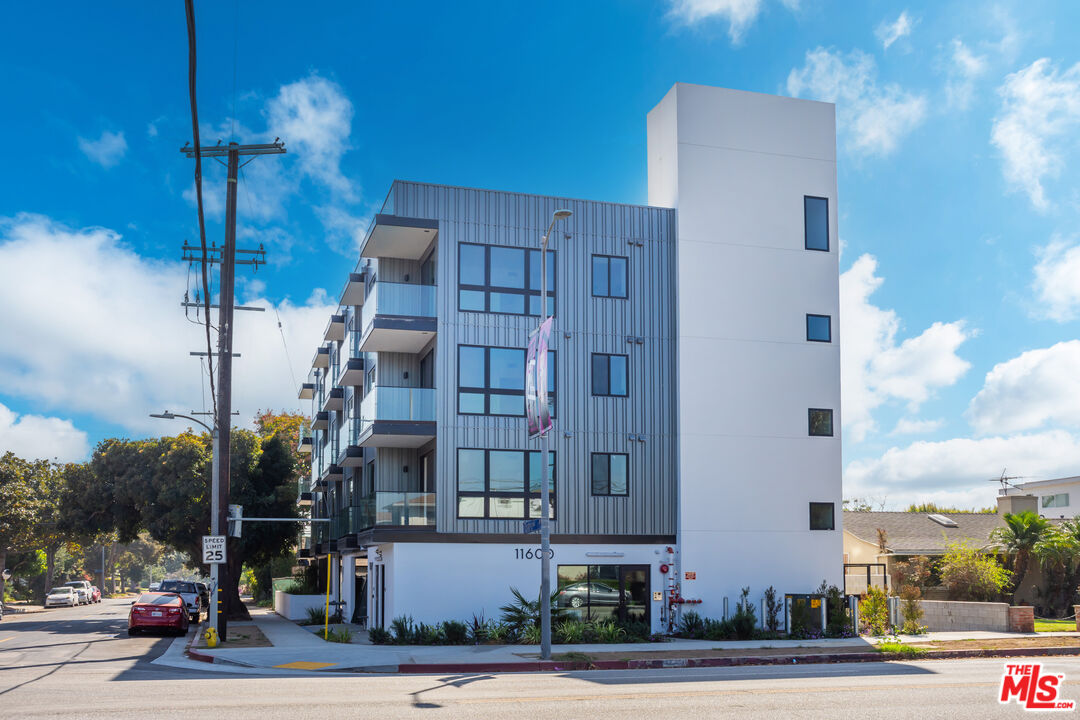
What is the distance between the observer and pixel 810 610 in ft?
92.9

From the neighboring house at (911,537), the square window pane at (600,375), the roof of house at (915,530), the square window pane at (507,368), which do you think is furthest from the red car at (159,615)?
the roof of house at (915,530)

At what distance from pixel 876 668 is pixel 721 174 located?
49.0 feet

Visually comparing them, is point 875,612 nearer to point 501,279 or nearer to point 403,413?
point 501,279

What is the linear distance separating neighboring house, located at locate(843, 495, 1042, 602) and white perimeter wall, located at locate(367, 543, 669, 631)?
14859 mm

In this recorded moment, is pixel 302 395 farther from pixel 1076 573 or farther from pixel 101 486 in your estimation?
pixel 1076 573

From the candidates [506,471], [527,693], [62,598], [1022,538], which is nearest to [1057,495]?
[1022,538]

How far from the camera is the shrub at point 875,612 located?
91.6ft

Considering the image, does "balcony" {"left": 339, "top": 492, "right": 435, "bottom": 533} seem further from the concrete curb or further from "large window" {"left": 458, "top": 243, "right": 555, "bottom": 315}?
the concrete curb

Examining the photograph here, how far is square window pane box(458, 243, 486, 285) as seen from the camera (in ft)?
91.9

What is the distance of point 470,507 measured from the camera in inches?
1073

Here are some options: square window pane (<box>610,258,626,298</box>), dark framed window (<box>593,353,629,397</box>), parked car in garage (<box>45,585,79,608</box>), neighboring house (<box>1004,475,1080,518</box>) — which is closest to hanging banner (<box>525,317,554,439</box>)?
dark framed window (<box>593,353,629,397</box>)

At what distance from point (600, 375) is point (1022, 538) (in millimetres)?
18627

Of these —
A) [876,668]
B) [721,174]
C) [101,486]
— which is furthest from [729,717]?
[101,486]

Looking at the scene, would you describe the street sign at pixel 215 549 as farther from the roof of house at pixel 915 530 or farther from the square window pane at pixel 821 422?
the roof of house at pixel 915 530
